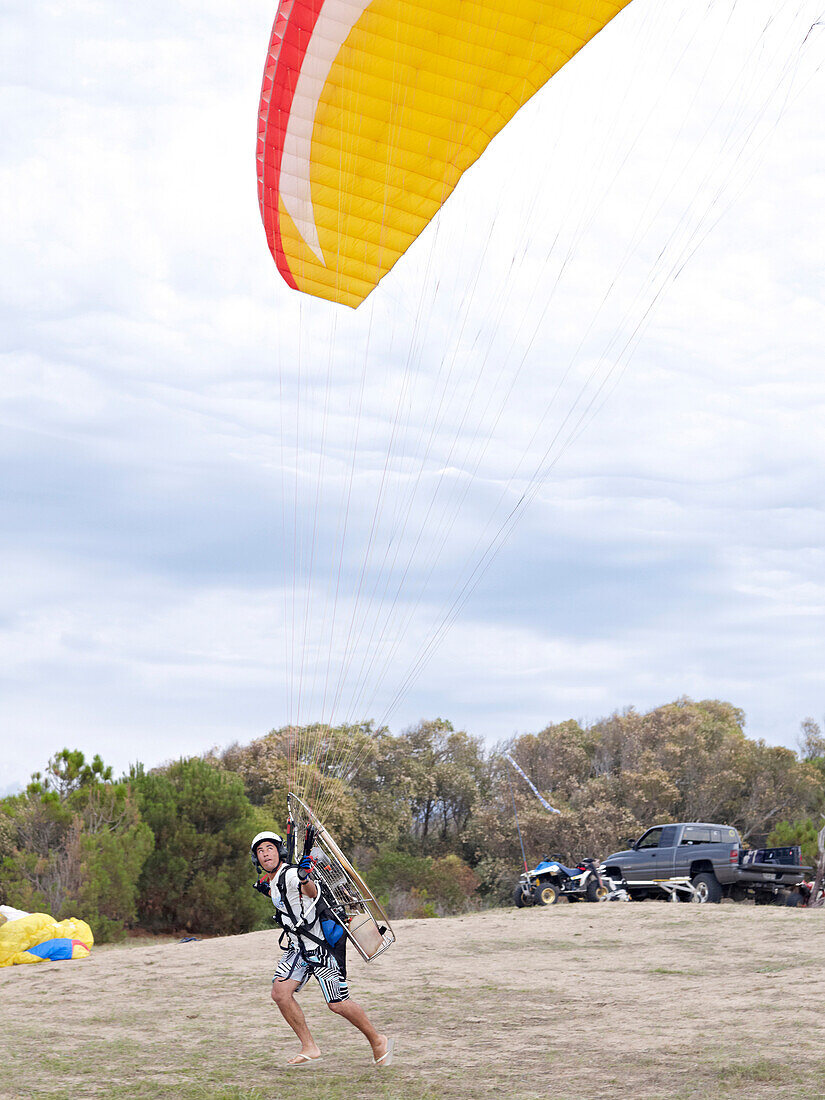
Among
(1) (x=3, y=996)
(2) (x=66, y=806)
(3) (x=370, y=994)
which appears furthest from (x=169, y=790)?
(3) (x=370, y=994)

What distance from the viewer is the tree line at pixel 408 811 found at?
18.2 meters

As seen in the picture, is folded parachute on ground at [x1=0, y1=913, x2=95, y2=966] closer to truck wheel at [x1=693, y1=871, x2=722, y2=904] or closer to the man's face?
the man's face

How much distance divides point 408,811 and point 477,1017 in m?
23.6

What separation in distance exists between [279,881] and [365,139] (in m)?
5.36

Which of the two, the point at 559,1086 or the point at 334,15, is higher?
the point at 334,15

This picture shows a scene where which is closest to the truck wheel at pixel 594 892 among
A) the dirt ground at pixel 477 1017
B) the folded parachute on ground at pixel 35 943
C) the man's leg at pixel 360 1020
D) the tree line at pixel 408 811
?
the dirt ground at pixel 477 1017

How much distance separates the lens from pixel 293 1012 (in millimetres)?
5680

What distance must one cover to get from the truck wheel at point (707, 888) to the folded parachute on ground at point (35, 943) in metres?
8.10

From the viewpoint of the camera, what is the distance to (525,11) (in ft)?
22.9

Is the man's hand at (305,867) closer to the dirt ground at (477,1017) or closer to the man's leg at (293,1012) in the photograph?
the man's leg at (293,1012)

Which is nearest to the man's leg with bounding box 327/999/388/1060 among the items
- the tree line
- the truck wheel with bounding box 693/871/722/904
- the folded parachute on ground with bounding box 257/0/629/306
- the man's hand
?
the man's hand

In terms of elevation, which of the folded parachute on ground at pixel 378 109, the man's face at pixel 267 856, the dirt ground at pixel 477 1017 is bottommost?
the dirt ground at pixel 477 1017

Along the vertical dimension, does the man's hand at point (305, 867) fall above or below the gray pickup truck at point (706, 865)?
above

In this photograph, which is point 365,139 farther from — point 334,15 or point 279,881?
point 279,881
